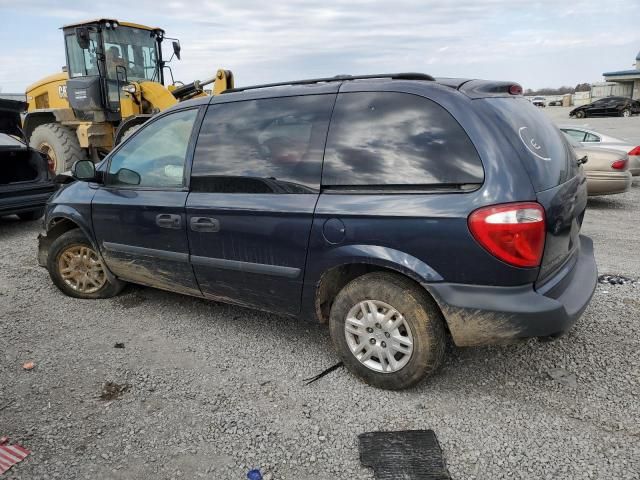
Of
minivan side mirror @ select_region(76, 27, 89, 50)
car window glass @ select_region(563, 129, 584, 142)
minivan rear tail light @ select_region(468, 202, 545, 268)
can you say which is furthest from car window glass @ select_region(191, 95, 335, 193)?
car window glass @ select_region(563, 129, 584, 142)

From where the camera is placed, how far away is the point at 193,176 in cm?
357

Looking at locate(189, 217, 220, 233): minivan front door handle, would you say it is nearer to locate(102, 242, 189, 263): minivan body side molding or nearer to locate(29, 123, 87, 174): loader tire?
locate(102, 242, 189, 263): minivan body side molding

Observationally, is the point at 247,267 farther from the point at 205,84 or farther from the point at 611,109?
the point at 611,109

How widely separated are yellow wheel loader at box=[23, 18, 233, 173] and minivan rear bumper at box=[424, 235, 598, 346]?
26.0 ft

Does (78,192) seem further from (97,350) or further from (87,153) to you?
(87,153)

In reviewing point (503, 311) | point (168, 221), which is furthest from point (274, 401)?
point (168, 221)

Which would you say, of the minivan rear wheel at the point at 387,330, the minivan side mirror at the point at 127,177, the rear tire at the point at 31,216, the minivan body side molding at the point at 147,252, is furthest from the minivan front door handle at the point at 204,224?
the rear tire at the point at 31,216

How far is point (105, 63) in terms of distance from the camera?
385 inches

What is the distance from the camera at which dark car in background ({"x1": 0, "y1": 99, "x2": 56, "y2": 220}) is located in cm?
704

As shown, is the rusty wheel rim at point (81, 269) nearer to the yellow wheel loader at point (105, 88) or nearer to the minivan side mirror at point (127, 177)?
the minivan side mirror at point (127, 177)

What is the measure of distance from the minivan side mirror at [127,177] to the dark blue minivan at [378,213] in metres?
0.10

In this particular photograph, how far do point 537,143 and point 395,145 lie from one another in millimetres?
830

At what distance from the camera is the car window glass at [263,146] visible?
10.2ft

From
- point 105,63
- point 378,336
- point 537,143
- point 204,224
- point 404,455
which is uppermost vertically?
point 105,63
